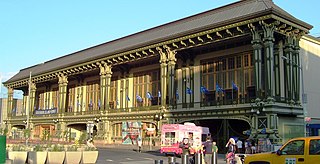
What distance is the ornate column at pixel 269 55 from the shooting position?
3503 centimetres

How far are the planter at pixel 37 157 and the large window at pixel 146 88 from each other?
27.2 meters

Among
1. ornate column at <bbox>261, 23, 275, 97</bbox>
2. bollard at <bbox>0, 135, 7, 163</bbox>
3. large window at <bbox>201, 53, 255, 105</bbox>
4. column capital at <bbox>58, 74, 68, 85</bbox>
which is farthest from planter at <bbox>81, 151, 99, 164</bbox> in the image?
column capital at <bbox>58, 74, 68, 85</bbox>

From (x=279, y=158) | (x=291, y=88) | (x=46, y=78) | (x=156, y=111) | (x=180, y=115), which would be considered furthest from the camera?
(x=46, y=78)

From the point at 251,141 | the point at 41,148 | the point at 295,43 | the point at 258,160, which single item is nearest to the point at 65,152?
the point at 41,148

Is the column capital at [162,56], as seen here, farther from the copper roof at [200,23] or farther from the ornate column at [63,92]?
the ornate column at [63,92]

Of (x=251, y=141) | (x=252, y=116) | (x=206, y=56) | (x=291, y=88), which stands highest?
(x=206, y=56)

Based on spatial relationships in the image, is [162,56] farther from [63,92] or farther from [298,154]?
[298,154]

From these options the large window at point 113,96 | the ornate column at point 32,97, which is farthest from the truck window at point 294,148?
the ornate column at point 32,97

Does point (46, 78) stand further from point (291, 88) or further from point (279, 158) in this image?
point (279, 158)

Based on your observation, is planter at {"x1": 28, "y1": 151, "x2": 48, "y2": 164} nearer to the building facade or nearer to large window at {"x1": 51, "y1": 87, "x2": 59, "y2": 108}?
the building facade

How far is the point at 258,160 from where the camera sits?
14.7 metres

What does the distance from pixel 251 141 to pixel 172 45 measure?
14781mm

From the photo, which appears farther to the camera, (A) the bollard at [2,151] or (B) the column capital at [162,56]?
(B) the column capital at [162,56]

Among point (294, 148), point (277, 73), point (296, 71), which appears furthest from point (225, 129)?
point (294, 148)
